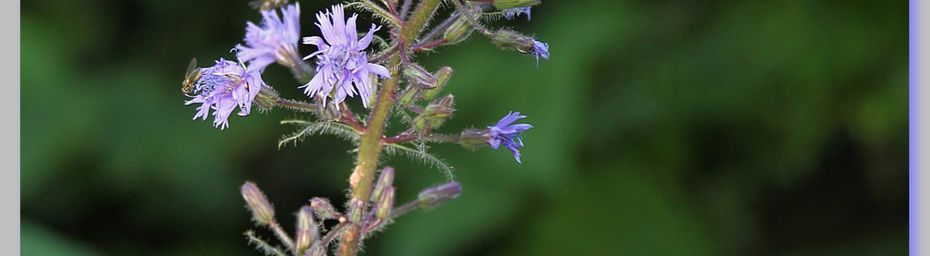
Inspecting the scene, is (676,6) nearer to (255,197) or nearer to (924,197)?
(924,197)

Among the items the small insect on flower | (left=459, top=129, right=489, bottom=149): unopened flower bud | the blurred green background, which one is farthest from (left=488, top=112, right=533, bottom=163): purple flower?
the blurred green background

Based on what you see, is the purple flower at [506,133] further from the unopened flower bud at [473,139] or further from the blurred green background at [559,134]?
the blurred green background at [559,134]

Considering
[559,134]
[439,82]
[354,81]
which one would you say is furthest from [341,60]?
[559,134]

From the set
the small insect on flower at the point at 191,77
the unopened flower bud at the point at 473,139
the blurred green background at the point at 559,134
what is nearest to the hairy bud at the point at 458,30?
the unopened flower bud at the point at 473,139

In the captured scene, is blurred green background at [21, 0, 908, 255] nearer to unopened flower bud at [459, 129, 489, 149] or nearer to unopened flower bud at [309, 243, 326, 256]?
unopened flower bud at [459, 129, 489, 149]

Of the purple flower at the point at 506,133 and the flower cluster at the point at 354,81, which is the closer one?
the flower cluster at the point at 354,81

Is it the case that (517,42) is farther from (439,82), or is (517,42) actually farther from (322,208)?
(322,208)
